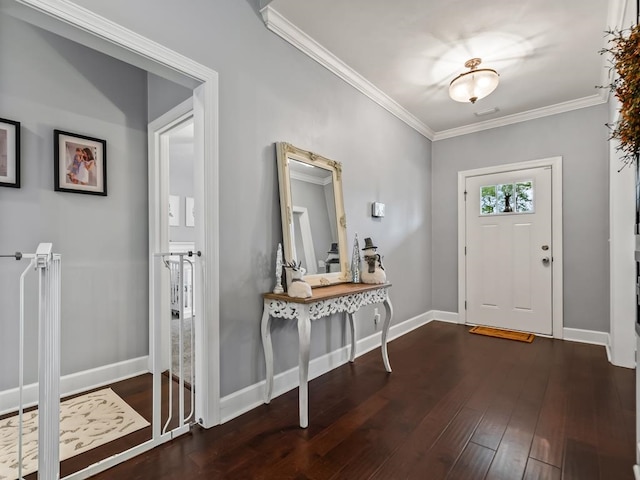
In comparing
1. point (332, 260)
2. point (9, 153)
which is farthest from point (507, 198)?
point (9, 153)

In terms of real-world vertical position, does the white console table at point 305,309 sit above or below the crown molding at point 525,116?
below

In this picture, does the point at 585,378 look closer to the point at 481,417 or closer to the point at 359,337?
the point at 481,417

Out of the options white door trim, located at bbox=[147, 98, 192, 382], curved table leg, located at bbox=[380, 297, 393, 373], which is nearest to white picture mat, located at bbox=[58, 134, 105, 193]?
white door trim, located at bbox=[147, 98, 192, 382]

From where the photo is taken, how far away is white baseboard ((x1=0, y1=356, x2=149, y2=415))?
218cm

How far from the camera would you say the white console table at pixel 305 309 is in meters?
2.02

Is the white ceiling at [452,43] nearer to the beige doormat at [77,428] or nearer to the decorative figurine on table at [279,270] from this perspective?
the decorative figurine on table at [279,270]

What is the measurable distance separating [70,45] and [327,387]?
10.7 feet

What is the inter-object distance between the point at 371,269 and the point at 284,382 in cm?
114

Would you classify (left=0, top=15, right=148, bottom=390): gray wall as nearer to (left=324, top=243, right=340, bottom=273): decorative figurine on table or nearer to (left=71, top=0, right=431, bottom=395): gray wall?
(left=71, top=0, right=431, bottom=395): gray wall

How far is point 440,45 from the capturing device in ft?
8.88

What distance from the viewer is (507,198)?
4.16m

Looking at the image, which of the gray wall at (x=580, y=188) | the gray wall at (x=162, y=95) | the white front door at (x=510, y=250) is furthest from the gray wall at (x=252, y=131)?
the gray wall at (x=580, y=188)

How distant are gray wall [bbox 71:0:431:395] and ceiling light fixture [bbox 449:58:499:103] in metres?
0.93

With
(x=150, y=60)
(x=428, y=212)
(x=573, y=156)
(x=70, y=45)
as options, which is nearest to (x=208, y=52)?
(x=150, y=60)
